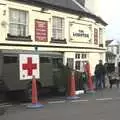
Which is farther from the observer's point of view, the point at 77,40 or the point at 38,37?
the point at 77,40

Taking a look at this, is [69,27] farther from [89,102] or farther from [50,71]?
[89,102]

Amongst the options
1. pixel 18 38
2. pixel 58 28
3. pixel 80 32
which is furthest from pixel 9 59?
pixel 80 32

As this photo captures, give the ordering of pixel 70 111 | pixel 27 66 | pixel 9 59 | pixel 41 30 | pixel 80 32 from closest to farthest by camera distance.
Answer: pixel 70 111 → pixel 27 66 → pixel 9 59 → pixel 41 30 → pixel 80 32

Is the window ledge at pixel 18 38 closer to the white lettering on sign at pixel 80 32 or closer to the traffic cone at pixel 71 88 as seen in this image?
the white lettering on sign at pixel 80 32

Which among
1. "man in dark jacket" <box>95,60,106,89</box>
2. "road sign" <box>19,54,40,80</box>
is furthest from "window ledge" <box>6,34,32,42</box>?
"road sign" <box>19,54,40,80</box>

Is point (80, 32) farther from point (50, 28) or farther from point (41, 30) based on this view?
point (41, 30)

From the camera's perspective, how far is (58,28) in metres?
29.1

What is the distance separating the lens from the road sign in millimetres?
17359

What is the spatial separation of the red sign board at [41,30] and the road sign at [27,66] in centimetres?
903

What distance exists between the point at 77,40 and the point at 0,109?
15945 mm

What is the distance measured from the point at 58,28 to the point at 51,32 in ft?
3.76


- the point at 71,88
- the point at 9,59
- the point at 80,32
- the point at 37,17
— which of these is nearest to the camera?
the point at 9,59

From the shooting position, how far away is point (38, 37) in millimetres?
26891

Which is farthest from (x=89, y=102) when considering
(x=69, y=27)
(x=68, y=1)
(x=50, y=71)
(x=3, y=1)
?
(x=68, y=1)
